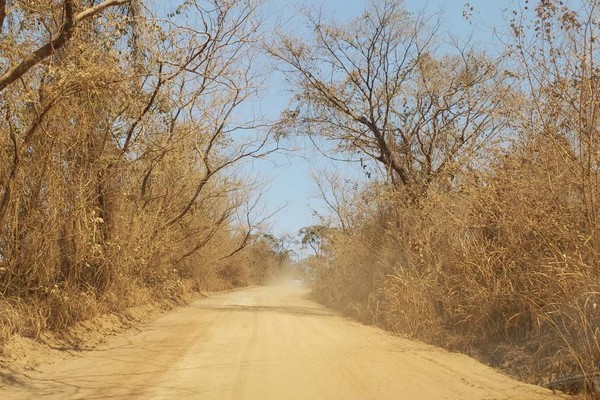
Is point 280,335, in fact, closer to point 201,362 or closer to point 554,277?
point 201,362

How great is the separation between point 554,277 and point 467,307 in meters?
2.91

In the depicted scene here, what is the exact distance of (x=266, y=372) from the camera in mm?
8094

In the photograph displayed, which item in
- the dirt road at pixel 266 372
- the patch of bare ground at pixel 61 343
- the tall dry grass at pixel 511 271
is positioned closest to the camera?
the dirt road at pixel 266 372

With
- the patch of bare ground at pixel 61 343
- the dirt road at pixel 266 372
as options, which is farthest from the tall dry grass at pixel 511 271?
the patch of bare ground at pixel 61 343

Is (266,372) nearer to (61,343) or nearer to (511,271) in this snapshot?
(61,343)

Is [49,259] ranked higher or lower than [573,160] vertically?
lower

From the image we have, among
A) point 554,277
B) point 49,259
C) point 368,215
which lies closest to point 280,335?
point 49,259

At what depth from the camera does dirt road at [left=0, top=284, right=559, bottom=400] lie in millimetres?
6984

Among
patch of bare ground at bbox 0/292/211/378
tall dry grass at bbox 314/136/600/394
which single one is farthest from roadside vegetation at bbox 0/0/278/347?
tall dry grass at bbox 314/136/600/394

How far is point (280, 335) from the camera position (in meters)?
12.3

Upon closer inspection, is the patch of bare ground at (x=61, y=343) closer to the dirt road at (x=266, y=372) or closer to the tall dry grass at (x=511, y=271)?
the dirt road at (x=266, y=372)

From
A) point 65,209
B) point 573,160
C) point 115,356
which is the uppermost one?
point 573,160

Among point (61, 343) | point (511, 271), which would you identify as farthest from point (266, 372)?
point (511, 271)

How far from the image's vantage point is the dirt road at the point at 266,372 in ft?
22.9
